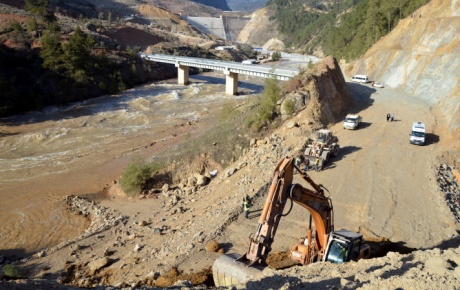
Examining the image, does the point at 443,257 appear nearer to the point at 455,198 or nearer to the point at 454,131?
the point at 455,198

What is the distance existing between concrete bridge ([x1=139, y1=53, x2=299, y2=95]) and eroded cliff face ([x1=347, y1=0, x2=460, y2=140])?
1161 centimetres

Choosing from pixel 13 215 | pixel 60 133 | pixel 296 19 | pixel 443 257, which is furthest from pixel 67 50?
pixel 296 19

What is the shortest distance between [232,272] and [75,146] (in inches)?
1243

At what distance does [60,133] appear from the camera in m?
42.4

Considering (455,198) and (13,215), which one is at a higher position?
(455,198)

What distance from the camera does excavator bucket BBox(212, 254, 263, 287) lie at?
1126 centimetres

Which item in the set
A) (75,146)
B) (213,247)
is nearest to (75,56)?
(75,146)

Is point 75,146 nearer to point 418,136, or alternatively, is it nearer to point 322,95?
point 322,95

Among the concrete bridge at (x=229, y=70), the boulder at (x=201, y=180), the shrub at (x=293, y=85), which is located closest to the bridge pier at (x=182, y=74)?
the concrete bridge at (x=229, y=70)

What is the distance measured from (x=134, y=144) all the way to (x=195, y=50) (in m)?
63.3

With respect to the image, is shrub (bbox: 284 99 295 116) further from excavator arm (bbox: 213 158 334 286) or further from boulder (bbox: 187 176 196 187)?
excavator arm (bbox: 213 158 334 286)

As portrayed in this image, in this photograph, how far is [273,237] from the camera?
12.1m

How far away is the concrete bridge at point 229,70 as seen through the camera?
5069 cm

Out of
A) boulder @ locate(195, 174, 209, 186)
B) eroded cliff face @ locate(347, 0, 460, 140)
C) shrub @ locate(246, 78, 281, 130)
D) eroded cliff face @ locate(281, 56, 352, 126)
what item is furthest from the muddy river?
eroded cliff face @ locate(347, 0, 460, 140)
